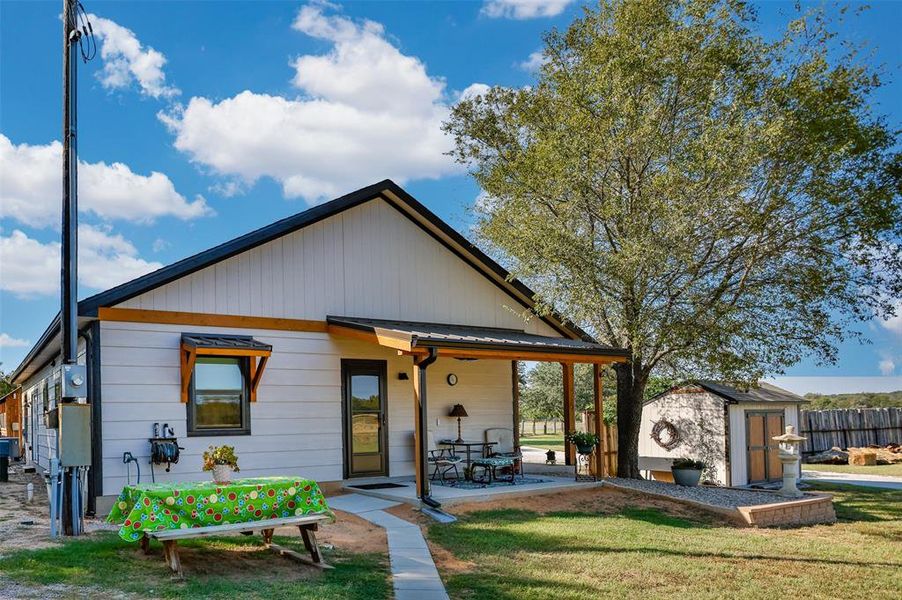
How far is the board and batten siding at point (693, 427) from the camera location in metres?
17.3

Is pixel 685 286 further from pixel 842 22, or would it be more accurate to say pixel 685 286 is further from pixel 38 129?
pixel 38 129

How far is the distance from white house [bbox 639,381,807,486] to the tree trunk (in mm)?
2730

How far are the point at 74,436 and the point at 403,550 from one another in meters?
4.07

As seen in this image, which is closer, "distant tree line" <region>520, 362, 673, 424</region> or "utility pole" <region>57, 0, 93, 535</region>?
"utility pole" <region>57, 0, 93, 535</region>

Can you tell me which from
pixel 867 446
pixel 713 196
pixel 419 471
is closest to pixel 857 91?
pixel 713 196

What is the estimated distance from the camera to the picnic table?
6527mm

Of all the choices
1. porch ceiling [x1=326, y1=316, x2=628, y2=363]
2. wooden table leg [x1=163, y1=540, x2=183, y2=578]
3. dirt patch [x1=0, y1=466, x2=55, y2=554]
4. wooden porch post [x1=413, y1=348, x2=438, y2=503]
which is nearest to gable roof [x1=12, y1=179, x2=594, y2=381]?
porch ceiling [x1=326, y1=316, x2=628, y2=363]

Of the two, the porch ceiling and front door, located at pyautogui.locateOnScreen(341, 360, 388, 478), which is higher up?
the porch ceiling

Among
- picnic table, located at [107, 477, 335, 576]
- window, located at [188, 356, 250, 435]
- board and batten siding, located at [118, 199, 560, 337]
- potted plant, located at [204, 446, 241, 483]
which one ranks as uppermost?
board and batten siding, located at [118, 199, 560, 337]

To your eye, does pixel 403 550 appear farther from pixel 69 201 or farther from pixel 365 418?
pixel 69 201

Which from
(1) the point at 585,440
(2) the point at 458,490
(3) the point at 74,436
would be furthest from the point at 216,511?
(1) the point at 585,440

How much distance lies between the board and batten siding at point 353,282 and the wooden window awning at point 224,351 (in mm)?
475

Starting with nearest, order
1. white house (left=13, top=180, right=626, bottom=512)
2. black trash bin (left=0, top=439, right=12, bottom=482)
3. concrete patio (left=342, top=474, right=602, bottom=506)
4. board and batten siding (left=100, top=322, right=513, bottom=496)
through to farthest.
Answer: board and batten siding (left=100, top=322, right=513, bottom=496)
white house (left=13, top=180, right=626, bottom=512)
concrete patio (left=342, top=474, right=602, bottom=506)
black trash bin (left=0, top=439, right=12, bottom=482)

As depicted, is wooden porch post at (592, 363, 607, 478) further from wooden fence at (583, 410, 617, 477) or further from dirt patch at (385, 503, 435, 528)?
dirt patch at (385, 503, 435, 528)
